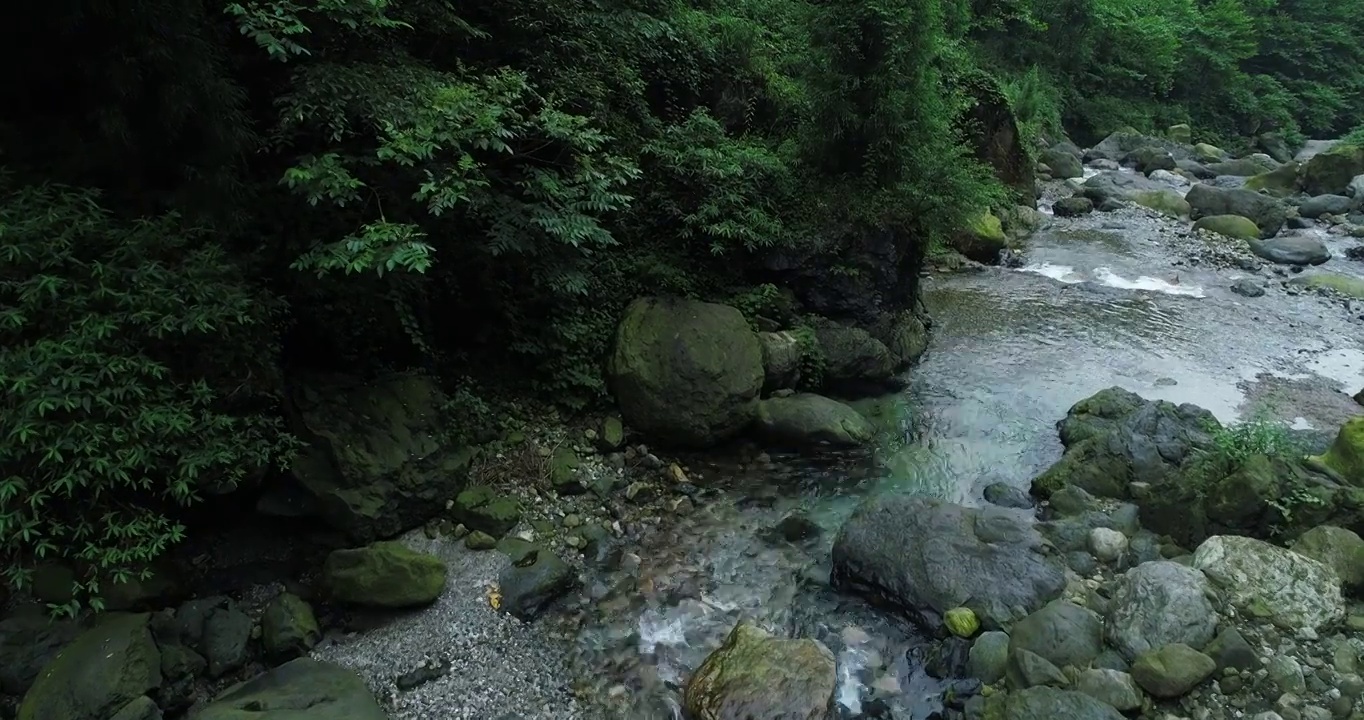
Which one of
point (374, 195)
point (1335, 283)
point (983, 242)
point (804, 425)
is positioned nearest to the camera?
point (374, 195)

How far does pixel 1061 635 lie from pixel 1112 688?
481 mm

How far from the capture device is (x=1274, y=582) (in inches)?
222

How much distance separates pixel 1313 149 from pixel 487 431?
41.6 meters

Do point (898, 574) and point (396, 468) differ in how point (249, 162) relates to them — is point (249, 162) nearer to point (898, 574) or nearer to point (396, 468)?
point (396, 468)

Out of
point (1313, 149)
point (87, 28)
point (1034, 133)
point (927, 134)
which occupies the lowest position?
point (1313, 149)

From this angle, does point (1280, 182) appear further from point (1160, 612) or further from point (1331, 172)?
point (1160, 612)

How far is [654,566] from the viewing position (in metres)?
6.71

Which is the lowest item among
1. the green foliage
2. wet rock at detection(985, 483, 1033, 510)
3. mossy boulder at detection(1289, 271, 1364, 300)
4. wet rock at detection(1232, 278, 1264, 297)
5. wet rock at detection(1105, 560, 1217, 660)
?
mossy boulder at detection(1289, 271, 1364, 300)

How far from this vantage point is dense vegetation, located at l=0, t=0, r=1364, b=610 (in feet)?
15.0

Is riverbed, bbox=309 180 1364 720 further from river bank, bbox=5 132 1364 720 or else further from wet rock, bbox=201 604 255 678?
wet rock, bbox=201 604 255 678

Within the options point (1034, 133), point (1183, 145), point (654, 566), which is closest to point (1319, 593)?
point (654, 566)

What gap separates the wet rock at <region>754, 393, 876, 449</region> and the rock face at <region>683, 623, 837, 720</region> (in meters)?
3.11

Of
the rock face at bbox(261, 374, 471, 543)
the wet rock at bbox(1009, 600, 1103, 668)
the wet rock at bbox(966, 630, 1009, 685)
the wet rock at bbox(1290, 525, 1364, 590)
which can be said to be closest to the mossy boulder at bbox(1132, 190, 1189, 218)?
the wet rock at bbox(1290, 525, 1364, 590)

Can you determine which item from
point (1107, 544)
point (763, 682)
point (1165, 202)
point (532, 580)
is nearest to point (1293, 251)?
point (1165, 202)
